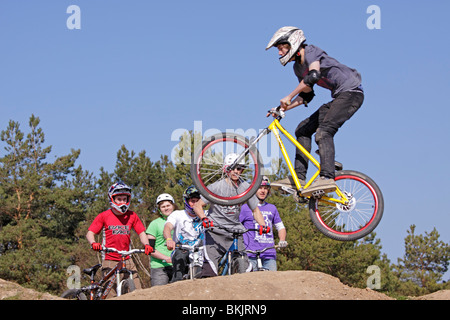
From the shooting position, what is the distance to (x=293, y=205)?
139ft

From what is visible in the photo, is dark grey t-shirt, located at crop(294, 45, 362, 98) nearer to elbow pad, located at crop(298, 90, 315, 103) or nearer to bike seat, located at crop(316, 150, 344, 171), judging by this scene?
elbow pad, located at crop(298, 90, 315, 103)

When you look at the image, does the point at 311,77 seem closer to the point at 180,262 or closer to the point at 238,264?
the point at 238,264

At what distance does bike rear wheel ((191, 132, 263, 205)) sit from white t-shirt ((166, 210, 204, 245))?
141 cm

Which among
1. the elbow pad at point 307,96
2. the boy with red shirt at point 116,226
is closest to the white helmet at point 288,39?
the elbow pad at point 307,96

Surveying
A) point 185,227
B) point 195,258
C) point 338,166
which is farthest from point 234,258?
point 338,166

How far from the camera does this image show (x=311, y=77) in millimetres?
8492

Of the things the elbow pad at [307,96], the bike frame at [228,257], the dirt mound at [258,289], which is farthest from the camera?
the bike frame at [228,257]

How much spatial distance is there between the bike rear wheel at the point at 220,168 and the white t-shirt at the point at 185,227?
4.63ft

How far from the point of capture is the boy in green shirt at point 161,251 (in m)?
10.3

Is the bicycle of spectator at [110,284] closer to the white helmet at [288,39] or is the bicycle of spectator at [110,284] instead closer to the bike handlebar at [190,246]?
the bike handlebar at [190,246]

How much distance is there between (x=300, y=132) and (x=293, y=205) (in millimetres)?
33574

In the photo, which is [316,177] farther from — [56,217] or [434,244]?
[434,244]
